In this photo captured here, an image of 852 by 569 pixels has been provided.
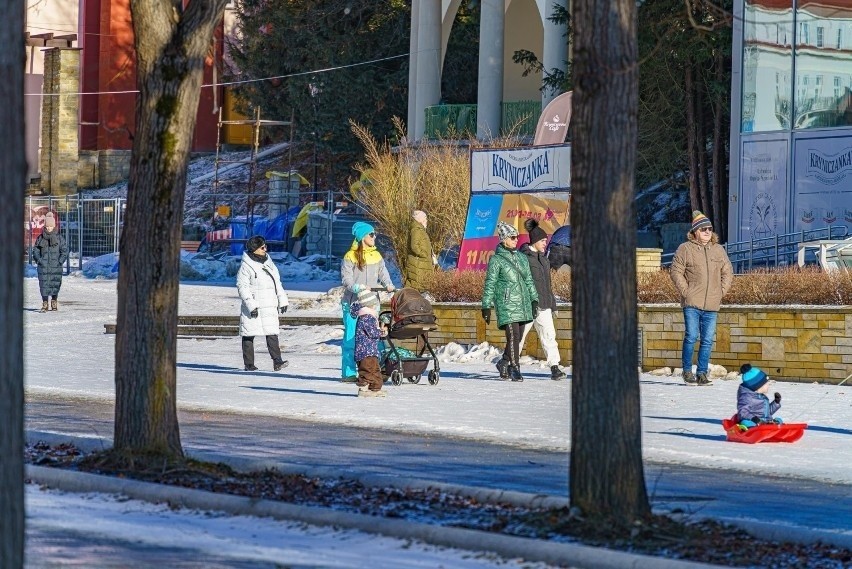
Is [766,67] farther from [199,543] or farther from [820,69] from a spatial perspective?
[199,543]

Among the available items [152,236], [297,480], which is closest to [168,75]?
[152,236]

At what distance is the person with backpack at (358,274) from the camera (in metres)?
16.5

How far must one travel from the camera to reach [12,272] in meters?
5.23

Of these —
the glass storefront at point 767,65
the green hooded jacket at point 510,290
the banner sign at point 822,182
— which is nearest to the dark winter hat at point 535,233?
the green hooded jacket at point 510,290

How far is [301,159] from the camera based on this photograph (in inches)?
2480

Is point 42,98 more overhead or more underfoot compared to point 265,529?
more overhead

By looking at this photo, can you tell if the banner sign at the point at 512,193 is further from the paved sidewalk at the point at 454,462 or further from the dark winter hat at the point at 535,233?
the paved sidewalk at the point at 454,462

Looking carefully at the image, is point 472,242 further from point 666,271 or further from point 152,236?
point 152,236

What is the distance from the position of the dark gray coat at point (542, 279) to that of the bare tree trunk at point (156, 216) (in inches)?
328

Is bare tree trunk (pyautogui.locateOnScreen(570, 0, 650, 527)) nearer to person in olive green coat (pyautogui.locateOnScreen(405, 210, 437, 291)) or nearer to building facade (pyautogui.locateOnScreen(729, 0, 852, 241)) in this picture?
person in olive green coat (pyautogui.locateOnScreen(405, 210, 437, 291))

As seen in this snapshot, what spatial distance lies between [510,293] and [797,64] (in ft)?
40.1

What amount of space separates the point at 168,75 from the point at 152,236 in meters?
0.99

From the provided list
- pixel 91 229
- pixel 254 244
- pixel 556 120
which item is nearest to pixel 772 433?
pixel 254 244

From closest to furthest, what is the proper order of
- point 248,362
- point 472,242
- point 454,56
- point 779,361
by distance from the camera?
point 779,361 < point 248,362 < point 472,242 < point 454,56
